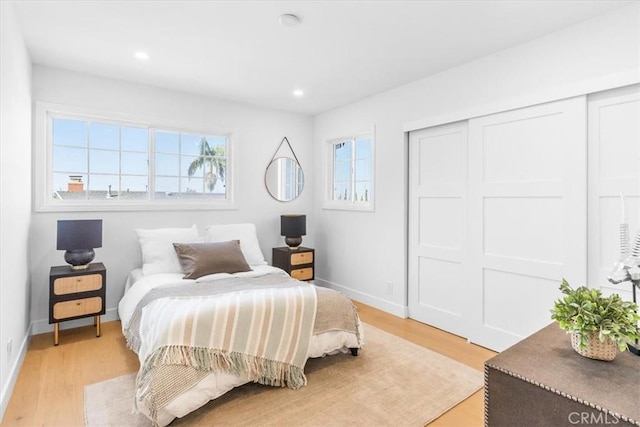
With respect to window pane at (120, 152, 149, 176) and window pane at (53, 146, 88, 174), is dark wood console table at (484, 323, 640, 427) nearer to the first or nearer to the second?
window pane at (120, 152, 149, 176)

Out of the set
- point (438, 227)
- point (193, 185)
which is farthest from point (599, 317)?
point (193, 185)

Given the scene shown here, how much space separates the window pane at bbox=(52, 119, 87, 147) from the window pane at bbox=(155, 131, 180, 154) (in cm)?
Result: 71

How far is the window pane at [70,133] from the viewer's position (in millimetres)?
3488

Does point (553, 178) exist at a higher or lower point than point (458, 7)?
lower

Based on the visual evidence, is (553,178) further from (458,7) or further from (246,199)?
(246,199)

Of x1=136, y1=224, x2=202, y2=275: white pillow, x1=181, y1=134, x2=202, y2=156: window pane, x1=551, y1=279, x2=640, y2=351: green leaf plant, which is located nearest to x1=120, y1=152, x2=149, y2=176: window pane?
x1=181, y1=134, x2=202, y2=156: window pane

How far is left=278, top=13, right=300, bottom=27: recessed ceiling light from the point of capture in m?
2.44

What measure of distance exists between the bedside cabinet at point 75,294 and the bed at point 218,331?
28cm

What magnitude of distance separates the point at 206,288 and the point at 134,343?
62cm

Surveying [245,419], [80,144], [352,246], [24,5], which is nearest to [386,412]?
[245,419]

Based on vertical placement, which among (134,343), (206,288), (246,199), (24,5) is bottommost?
(134,343)

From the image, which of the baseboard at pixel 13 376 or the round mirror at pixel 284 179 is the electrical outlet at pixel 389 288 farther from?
the baseboard at pixel 13 376

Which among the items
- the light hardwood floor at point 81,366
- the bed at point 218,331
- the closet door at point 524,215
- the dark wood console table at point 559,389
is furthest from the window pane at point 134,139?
the dark wood console table at point 559,389

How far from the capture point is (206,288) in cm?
282
